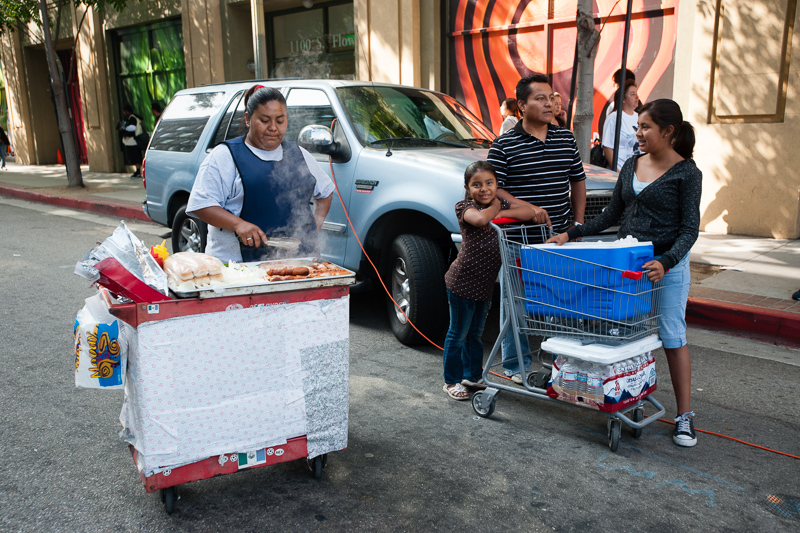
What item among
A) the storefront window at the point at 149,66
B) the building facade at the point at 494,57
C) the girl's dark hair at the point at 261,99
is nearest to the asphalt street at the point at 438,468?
the girl's dark hair at the point at 261,99

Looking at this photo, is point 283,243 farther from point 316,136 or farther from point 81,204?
point 81,204

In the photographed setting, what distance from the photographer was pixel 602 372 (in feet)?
11.0

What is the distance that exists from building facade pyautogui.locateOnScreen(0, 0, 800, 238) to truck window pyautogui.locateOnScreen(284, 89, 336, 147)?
373 centimetres

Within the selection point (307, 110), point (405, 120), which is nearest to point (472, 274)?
point (405, 120)

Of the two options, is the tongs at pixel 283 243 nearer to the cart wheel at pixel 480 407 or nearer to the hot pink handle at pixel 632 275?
the cart wheel at pixel 480 407

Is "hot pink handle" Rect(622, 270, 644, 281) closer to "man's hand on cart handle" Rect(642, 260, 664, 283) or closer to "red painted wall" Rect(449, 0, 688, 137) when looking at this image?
"man's hand on cart handle" Rect(642, 260, 664, 283)

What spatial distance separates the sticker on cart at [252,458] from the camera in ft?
9.41

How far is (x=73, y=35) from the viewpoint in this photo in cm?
2048

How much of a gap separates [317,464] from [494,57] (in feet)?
32.4

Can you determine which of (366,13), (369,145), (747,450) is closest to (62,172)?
(366,13)

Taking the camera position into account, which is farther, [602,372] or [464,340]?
[464,340]

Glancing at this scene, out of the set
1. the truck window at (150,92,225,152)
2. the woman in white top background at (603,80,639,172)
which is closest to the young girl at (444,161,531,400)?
the truck window at (150,92,225,152)

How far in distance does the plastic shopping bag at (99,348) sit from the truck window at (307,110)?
11.0 feet

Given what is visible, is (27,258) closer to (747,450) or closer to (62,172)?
(747,450)
